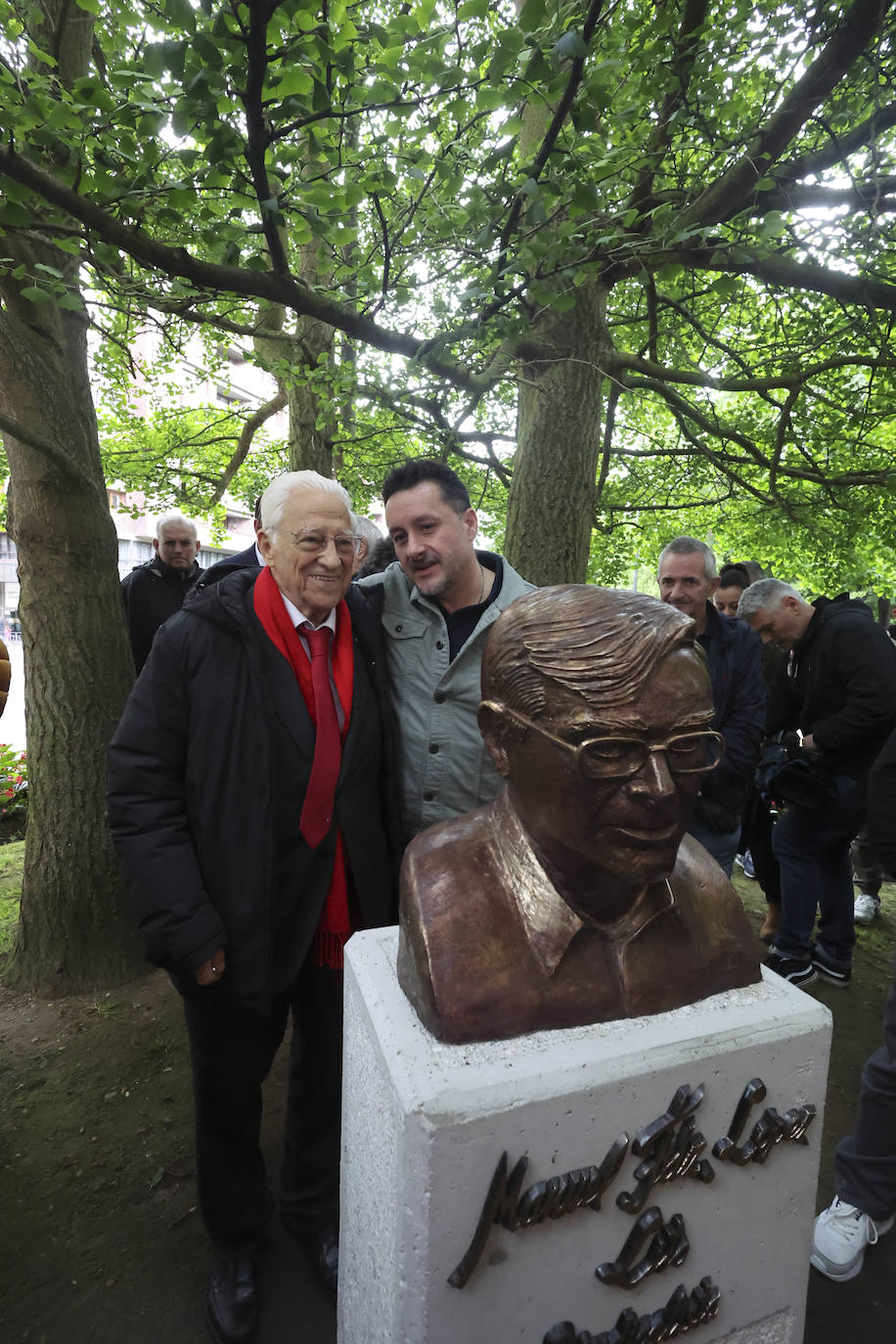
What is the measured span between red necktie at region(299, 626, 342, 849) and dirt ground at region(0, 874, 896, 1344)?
143 cm

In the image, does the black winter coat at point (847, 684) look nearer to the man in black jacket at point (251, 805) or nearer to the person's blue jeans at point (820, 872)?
the person's blue jeans at point (820, 872)

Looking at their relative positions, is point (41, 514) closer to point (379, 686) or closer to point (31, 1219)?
point (379, 686)

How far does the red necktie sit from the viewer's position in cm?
184

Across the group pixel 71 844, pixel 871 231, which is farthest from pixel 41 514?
pixel 871 231

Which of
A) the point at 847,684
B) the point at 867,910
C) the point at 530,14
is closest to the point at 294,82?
the point at 530,14

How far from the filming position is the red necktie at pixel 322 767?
72.4 inches

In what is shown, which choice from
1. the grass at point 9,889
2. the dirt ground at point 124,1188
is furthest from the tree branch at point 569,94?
the grass at point 9,889

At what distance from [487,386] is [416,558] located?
2.64m

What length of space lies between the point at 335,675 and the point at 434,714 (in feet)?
1.03

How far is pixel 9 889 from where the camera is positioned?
4773mm

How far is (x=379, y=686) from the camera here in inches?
78.4

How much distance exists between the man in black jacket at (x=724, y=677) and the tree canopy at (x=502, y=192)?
102 centimetres
